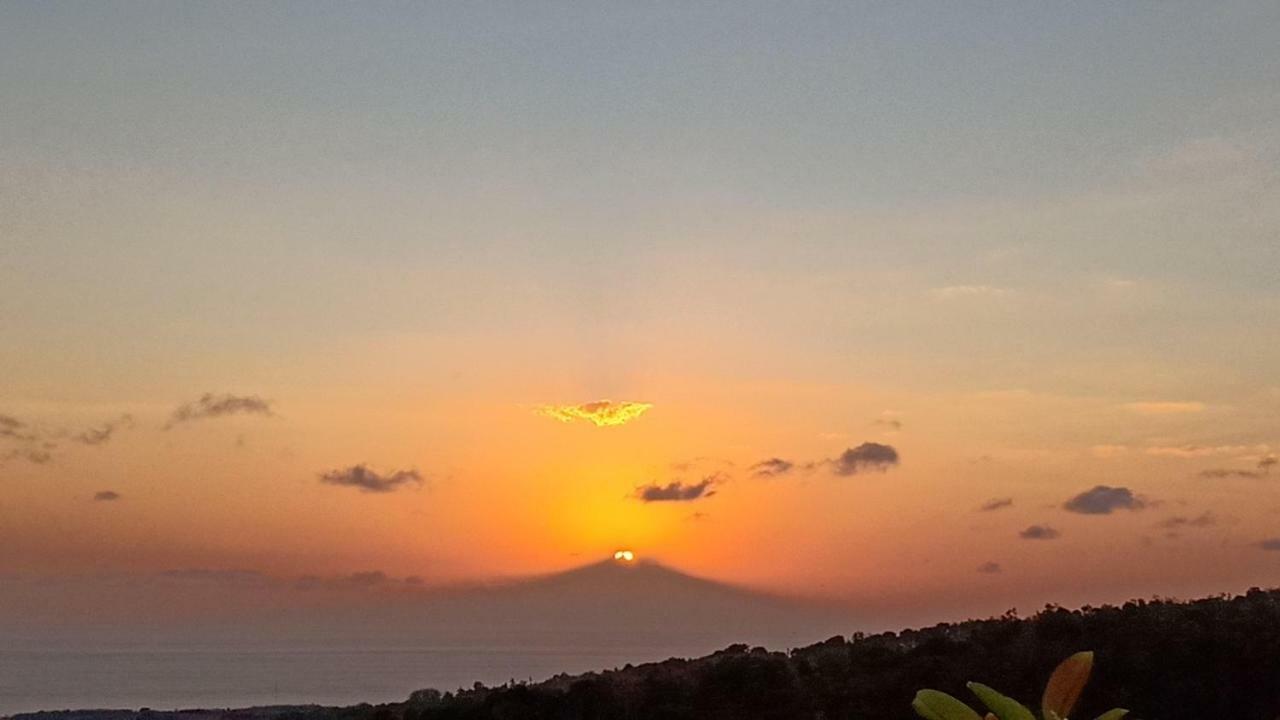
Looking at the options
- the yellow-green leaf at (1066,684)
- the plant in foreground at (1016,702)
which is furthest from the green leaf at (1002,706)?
the yellow-green leaf at (1066,684)

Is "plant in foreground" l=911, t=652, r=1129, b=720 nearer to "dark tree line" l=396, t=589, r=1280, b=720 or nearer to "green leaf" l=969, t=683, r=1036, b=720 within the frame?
"green leaf" l=969, t=683, r=1036, b=720

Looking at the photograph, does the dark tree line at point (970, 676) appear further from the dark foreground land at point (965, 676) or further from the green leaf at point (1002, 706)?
the green leaf at point (1002, 706)

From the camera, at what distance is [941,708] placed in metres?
3.74

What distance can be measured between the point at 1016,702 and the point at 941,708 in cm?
22

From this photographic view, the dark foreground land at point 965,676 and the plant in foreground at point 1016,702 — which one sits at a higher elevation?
the dark foreground land at point 965,676

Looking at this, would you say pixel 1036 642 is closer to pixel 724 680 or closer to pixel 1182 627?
pixel 1182 627

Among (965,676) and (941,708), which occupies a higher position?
(965,676)

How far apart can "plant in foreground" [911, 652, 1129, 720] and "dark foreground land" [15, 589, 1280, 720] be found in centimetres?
1564

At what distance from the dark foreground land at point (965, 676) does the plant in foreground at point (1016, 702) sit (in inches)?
616

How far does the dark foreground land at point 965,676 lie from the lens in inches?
769

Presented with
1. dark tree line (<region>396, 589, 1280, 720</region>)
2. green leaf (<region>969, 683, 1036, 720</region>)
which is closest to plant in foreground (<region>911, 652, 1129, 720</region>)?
green leaf (<region>969, 683, 1036, 720</region>)

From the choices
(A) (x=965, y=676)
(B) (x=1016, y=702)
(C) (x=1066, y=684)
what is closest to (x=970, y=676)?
(A) (x=965, y=676)

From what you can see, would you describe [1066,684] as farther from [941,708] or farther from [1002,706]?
[941,708]

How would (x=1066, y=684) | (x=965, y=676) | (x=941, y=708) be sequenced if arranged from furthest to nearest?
(x=965, y=676)
(x=1066, y=684)
(x=941, y=708)
